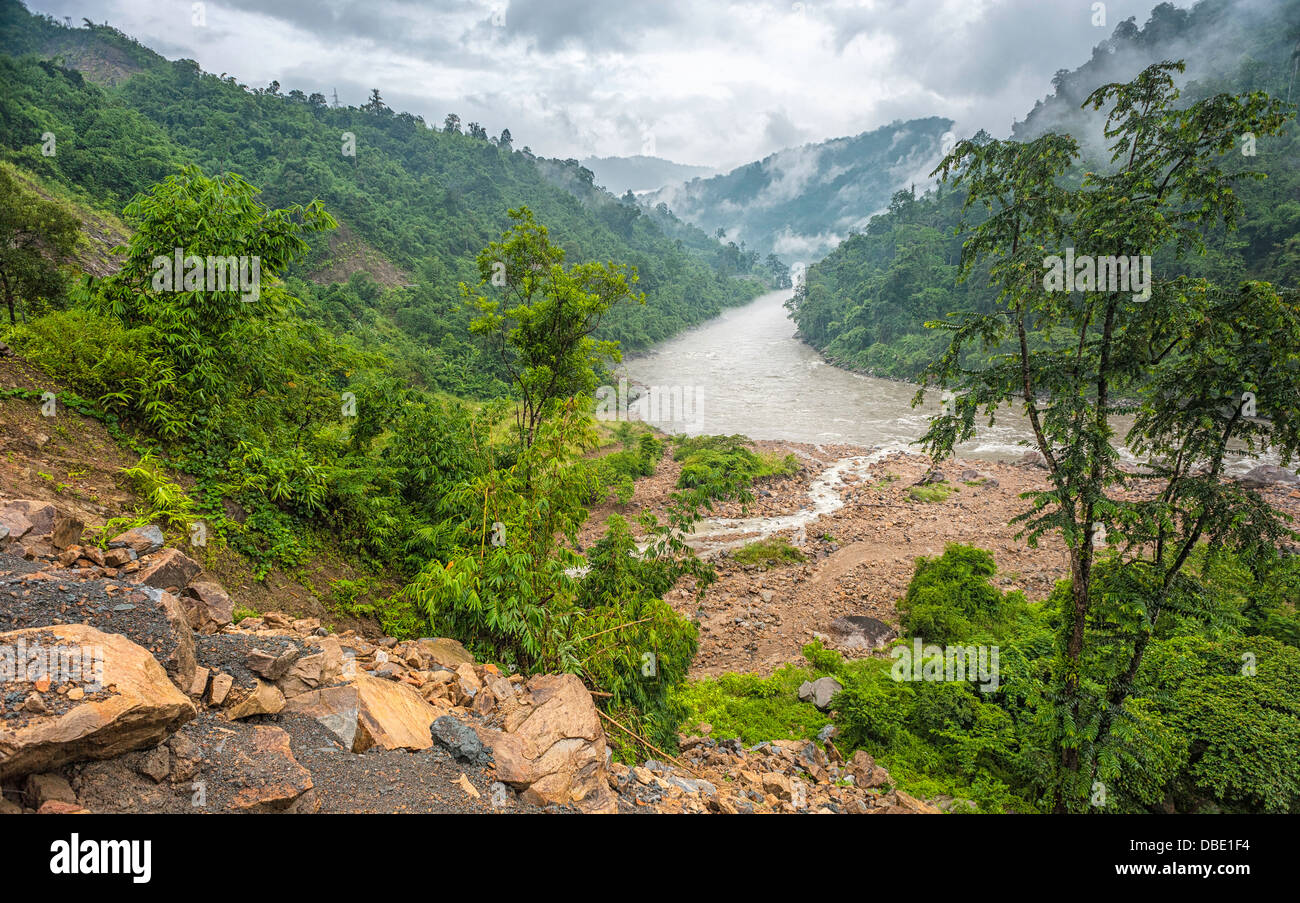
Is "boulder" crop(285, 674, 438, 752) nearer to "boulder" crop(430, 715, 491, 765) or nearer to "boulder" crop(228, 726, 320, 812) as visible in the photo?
"boulder" crop(430, 715, 491, 765)

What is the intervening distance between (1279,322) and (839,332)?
55850mm

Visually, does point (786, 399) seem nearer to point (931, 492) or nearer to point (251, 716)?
point (931, 492)

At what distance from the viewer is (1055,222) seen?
5223 mm

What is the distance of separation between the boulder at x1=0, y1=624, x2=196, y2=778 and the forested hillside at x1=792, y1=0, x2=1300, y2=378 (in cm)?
3137

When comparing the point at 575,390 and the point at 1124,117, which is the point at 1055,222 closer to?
the point at 1124,117

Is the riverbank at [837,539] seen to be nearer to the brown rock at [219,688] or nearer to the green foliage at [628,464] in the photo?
the green foliage at [628,464]

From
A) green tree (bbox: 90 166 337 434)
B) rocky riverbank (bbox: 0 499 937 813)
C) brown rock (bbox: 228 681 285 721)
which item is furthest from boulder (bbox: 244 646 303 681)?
green tree (bbox: 90 166 337 434)

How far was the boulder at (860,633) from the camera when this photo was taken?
436 inches

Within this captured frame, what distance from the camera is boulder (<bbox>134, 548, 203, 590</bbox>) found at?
4422 mm

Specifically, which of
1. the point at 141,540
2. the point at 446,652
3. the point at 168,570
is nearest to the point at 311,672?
the point at 446,652

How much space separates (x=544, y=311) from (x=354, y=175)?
205 feet

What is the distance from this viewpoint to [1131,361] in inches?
197

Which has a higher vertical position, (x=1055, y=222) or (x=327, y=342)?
(x=1055, y=222)
